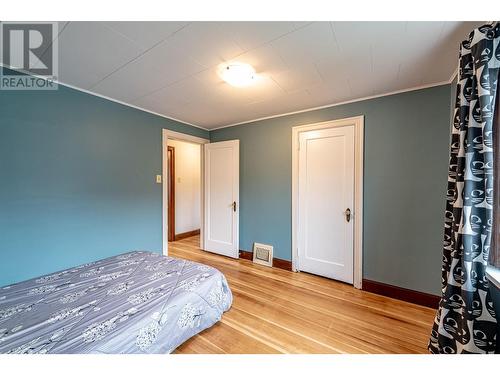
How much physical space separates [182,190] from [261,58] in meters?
3.74

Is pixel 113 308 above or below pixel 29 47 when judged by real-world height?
below

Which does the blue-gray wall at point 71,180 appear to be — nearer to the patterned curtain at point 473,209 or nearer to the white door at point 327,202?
the white door at point 327,202

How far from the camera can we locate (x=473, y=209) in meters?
1.07

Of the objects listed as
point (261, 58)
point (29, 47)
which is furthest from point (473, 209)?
point (29, 47)

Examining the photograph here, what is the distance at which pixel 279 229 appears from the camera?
2.97m

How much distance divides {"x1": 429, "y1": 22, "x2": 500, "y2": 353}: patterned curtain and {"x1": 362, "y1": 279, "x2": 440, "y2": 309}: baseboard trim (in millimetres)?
1017

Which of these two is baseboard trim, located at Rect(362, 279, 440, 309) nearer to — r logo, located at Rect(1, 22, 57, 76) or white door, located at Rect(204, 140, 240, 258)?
white door, located at Rect(204, 140, 240, 258)

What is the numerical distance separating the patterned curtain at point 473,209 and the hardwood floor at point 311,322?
53cm

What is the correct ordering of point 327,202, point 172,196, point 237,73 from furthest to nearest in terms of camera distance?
point 172,196 → point 327,202 → point 237,73

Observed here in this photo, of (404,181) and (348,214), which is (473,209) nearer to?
(404,181)
